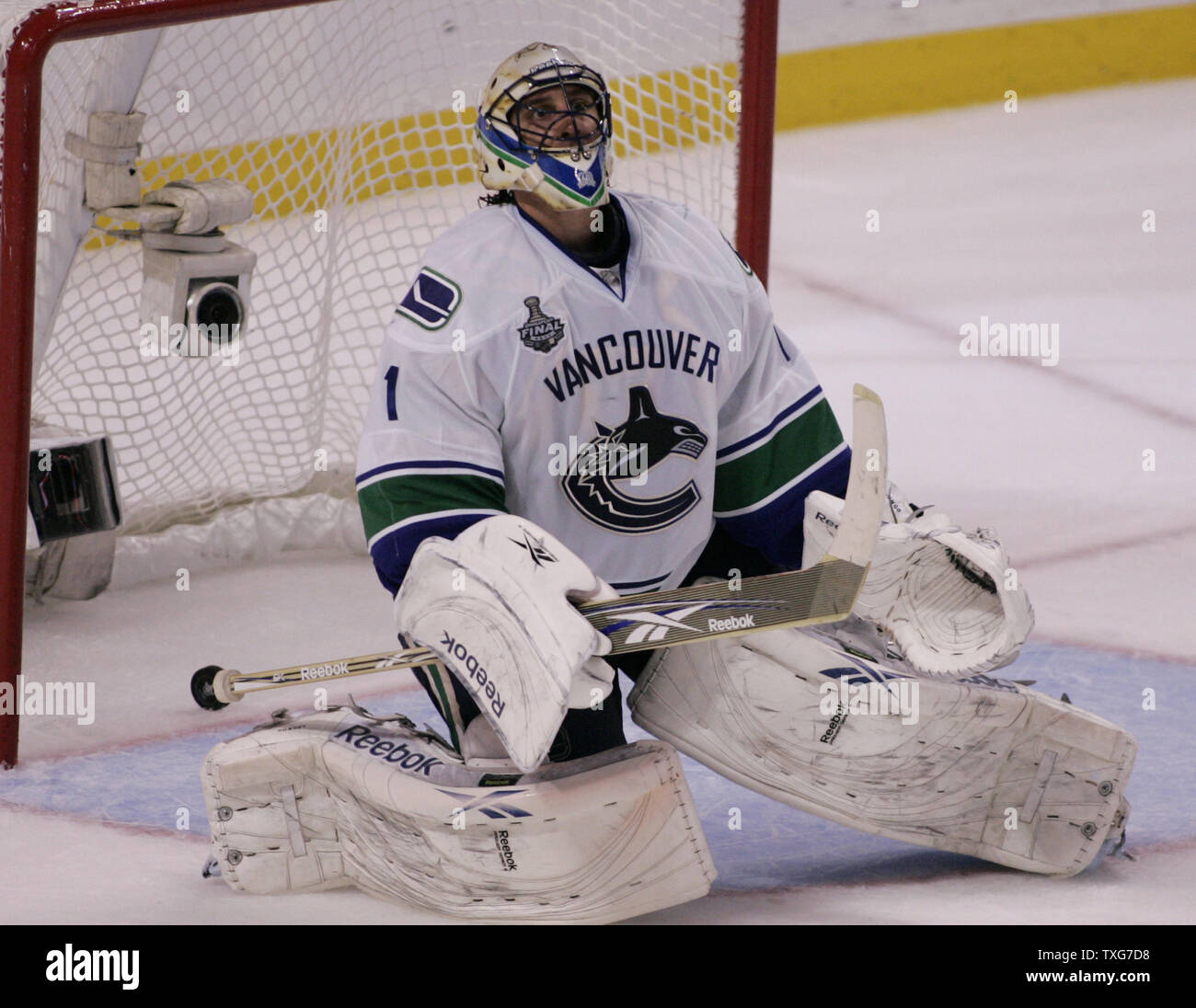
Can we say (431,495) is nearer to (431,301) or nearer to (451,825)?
(431,301)

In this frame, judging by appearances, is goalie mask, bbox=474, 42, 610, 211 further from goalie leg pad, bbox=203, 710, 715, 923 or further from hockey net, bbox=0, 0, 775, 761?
hockey net, bbox=0, 0, 775, 761

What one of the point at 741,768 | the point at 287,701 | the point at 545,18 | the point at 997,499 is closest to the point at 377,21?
the point at 545,18

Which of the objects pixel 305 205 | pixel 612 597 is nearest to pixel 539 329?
pixel 612 597

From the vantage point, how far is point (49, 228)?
9.65 feet

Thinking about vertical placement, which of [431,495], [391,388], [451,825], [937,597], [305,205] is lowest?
[451,825]

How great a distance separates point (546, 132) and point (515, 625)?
551 millimetres

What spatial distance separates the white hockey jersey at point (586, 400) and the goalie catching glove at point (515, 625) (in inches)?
→ 3.8

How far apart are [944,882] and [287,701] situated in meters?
1.09

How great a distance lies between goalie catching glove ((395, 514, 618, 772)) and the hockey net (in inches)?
50.8

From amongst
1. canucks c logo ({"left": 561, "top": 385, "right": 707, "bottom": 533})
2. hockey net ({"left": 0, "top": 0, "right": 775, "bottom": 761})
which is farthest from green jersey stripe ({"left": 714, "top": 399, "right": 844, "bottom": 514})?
hockey net ({"left": 0, "top": 0, "right": 775, "bottom": 761})

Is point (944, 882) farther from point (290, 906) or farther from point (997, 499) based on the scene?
point (997, 499)

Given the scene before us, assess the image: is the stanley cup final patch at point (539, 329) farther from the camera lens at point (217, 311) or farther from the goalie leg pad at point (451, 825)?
the camera lens at point (217, 311)

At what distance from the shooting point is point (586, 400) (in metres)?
2.08

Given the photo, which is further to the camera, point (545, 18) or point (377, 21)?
point (545, 18)
